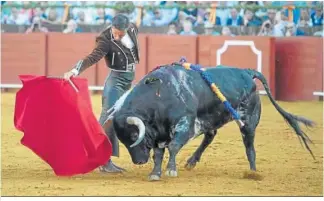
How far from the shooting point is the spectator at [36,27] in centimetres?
1623

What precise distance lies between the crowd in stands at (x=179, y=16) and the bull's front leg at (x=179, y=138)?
8165mm

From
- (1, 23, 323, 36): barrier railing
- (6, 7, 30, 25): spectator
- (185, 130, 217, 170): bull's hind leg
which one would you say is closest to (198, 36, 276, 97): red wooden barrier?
(1, 23, 323, 36): barrier railing

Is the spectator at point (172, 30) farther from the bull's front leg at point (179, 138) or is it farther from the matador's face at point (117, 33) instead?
the bull's front leg at point (179, 138)

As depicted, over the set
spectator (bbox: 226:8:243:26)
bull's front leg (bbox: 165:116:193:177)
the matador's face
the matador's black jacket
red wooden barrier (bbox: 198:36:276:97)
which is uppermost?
spectator (bbox: 226:8:243:26)

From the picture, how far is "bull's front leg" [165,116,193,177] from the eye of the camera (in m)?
6.80

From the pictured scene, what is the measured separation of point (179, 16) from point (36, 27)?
104 inches

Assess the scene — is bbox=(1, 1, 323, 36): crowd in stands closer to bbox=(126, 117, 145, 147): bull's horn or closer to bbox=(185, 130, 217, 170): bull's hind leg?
bbox=(185, 130, 217, 170): bull's hind leg

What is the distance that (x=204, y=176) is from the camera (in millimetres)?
7195

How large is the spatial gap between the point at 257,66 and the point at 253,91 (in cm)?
765

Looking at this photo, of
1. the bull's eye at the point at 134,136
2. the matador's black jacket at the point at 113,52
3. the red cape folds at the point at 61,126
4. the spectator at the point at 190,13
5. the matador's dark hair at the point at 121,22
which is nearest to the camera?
the bull's eye at the point at 134,136

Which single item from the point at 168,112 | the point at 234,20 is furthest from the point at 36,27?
the point at 168,112

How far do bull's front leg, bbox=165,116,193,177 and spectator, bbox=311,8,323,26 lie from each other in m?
8.30

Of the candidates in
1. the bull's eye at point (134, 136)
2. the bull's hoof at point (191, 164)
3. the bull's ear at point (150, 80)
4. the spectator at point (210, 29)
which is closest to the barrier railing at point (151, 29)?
the spectator at point (210, 29)

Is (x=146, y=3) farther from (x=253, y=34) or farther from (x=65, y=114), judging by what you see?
(x=65, y=114)
